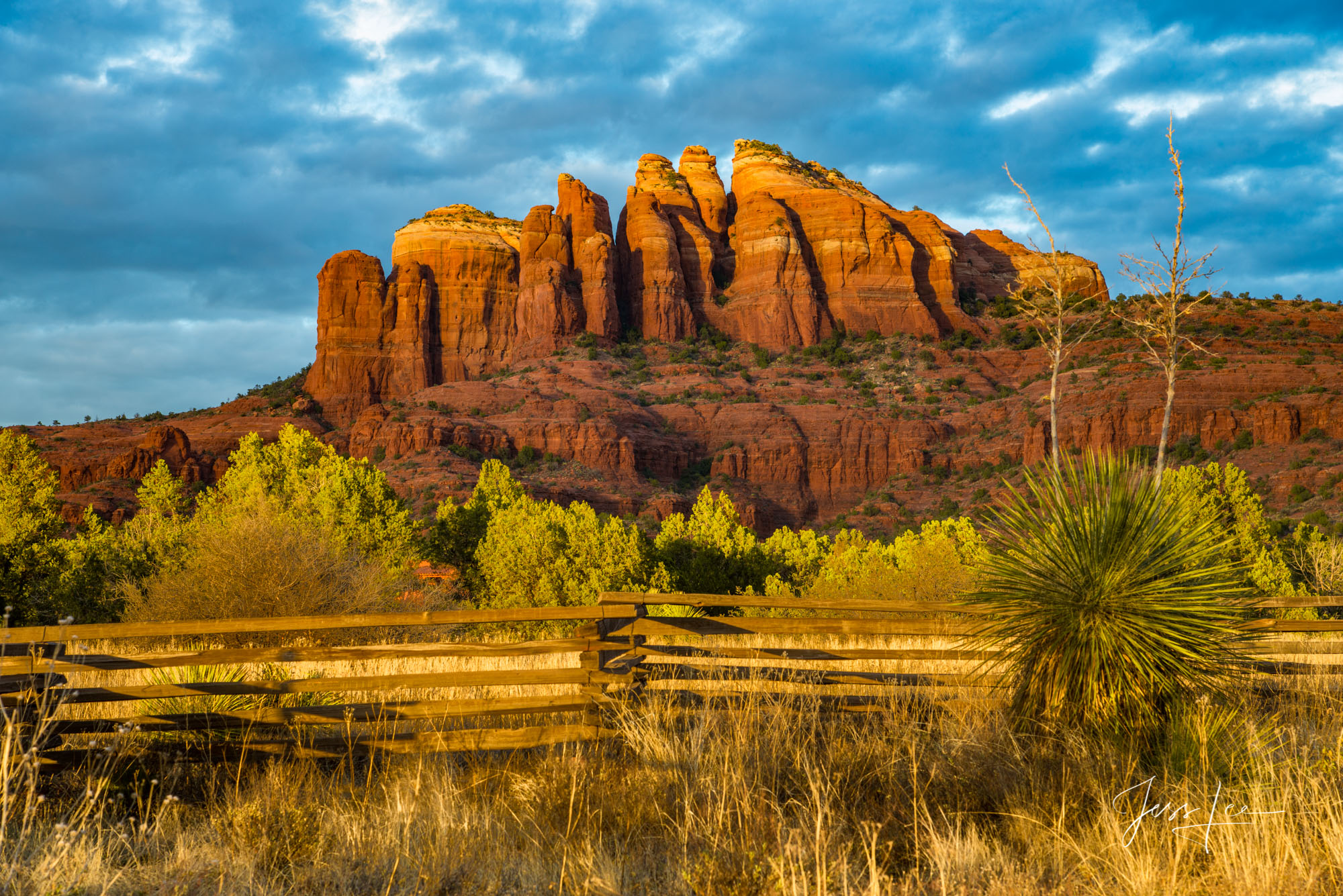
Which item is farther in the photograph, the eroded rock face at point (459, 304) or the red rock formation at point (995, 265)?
the red rock formation at point (995, 265)

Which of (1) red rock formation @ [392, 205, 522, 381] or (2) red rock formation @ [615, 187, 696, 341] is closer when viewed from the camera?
(2) red rock formation @ [615, 187, 696, 341]

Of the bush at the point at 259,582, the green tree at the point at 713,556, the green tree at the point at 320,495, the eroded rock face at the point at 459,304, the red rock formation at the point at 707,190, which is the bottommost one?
the green tree at the point at 713,556

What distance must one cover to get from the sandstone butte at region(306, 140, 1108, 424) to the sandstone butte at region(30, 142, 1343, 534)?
312mm

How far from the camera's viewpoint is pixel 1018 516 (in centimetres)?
554

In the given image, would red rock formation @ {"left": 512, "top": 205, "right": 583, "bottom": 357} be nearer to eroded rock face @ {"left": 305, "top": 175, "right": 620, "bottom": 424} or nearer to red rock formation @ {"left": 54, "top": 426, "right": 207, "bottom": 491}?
eroded rock face @ {"left": 305, "top": 175, "right": 620, "bottom": 424}

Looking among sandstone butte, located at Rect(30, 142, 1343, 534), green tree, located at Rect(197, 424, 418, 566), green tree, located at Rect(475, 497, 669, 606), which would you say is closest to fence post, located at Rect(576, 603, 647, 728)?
green tree, located at Rect(475, 497, 669, 606)

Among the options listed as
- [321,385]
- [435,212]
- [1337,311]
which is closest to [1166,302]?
[1337,311]

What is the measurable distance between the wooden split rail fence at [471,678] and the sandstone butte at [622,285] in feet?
277

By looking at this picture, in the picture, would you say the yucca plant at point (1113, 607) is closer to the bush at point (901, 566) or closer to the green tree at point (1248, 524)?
the bush at point (901, 566)

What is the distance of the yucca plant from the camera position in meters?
4.94

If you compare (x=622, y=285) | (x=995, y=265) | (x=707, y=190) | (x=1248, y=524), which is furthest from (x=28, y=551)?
(x=995, y=265)

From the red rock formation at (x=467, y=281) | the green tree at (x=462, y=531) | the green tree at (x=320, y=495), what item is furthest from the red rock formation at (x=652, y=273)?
the green tree at (x=320, y=495)

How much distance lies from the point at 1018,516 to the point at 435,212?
11051 centimetres

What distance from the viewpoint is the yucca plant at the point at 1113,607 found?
16.2 feet
